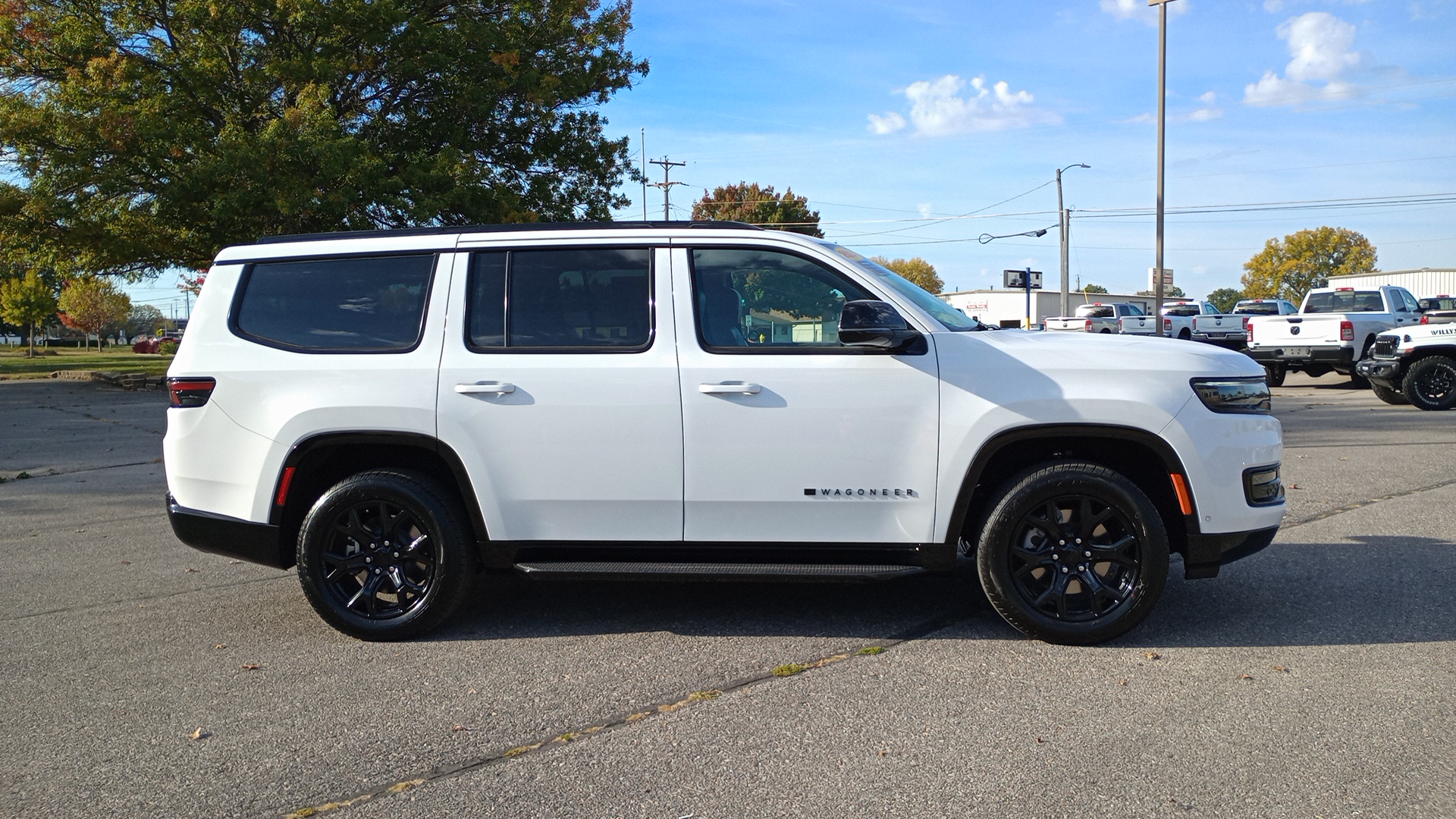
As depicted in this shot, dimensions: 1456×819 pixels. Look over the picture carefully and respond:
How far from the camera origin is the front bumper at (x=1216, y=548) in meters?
4.68

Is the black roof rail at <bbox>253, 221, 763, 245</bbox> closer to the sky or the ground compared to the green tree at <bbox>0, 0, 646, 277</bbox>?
closer to the ground

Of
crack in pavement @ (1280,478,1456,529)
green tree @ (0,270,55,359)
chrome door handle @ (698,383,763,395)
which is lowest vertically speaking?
crack in pavement @ (1280,478,1456,529)

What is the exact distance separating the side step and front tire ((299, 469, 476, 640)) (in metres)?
0.36

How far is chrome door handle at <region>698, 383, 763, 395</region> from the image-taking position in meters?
4.75

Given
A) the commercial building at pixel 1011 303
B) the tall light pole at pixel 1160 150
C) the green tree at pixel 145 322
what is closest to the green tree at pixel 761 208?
the commercial building at pixel 1011 303

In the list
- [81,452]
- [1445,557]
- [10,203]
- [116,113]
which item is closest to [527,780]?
[1445,557]

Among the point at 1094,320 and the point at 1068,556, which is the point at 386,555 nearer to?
the point at 1068,556

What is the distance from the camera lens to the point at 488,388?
193 inches

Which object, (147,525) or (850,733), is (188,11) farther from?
(850,733)

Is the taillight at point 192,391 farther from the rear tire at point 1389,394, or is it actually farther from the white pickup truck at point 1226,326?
the white pickup truck at point 1226,326

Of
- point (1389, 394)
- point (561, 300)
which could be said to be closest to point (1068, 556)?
point (561, 300)

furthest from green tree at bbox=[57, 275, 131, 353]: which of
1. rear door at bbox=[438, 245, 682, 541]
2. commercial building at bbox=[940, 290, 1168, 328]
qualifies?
rear door at bbox=[438, 245, 682, 541]

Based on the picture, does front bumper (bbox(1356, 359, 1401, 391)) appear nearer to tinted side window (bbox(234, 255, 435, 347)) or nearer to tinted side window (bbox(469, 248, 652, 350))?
tinted side window (bbox(469, 248, 652, 350))

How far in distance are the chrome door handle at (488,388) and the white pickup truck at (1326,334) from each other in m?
17.8
